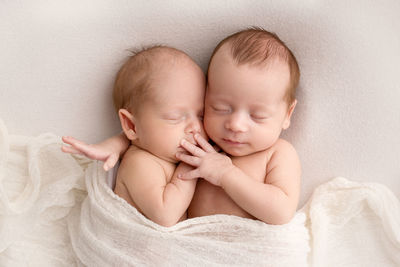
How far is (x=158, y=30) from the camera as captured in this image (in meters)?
1.56

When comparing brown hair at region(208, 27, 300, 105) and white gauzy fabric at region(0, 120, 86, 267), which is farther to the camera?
white gauzy fabric at region(0, 120, 86, 267)

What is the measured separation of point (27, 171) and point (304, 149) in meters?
0.93

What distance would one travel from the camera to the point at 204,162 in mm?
1403

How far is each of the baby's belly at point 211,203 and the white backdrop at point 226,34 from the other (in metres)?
0.31

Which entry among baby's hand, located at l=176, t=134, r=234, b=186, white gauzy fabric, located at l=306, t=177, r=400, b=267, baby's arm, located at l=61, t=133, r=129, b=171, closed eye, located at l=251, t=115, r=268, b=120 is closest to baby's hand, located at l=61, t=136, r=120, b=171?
baby's arm, located at l=61, t=133, r=129, b=171

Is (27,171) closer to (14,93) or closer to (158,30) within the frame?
(14,93)

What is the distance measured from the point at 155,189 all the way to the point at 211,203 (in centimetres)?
20

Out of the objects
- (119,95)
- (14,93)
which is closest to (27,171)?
(14,93)

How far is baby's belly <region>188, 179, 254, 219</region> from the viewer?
4.69ft

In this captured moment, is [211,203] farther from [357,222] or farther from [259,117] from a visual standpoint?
[357,222]

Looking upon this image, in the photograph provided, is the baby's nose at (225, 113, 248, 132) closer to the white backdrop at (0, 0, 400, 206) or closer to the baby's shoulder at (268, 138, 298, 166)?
the baby's shoulder at (268, 138, 298, 166)

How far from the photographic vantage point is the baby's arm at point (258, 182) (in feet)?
4.45

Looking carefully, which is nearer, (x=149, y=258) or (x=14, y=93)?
(x=149, y=258)

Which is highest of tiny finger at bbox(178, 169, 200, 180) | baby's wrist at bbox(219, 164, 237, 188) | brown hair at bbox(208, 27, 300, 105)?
brown hair at bbox(208, 27, 300, 105)
